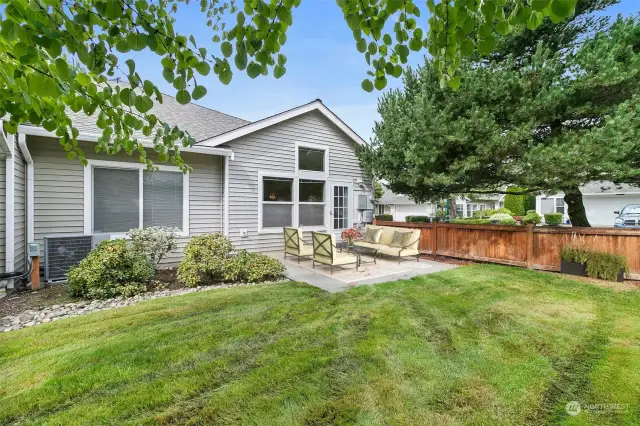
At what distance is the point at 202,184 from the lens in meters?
8.16

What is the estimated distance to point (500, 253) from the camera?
823 cm

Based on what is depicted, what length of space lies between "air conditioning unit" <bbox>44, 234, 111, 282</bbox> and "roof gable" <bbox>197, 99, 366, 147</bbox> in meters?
3.39

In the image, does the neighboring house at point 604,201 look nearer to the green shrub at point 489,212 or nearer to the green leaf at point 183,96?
the green shrub at point 489,212

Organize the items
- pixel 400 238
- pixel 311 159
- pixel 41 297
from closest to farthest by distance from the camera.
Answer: pixel 41 297, pixel 400 238, pixel 311 159

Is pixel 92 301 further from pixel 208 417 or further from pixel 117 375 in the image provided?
pixel 208 417

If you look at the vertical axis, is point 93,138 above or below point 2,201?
above

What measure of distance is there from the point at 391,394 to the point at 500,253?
7.16 meters

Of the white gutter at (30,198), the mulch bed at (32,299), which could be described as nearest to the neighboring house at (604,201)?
the mulch bed at (32,299)

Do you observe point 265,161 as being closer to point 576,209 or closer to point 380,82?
point 380,82

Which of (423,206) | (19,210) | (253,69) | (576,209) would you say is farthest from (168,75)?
(423,206)

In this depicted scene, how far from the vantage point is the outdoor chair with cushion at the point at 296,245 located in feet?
25.6

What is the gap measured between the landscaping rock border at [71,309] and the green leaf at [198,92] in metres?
4.53

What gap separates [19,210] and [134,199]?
77.6 inches

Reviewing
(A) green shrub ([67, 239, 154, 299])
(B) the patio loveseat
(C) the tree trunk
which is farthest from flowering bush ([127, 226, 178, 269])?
A: (C) the tree trunk
